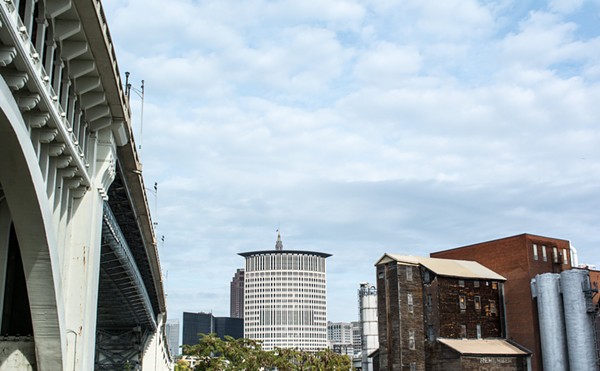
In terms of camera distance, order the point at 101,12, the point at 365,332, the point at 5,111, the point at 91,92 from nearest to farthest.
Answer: the point at 5,111, the point at 101,12, the point at 91,92, the point at 365,332

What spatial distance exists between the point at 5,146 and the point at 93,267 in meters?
7.87

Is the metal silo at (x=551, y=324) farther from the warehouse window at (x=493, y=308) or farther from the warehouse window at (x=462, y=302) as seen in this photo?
the warehouse window at (x=462, y=302)

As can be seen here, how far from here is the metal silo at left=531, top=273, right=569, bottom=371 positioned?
2975 inches

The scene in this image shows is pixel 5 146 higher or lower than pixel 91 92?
lower

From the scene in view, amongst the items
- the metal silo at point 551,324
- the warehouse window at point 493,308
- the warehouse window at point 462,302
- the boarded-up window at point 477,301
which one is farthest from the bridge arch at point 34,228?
the warehouse window at point 493,308

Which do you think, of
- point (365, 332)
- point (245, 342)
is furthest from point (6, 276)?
point (365, 332)

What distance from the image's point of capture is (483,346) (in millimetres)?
76688

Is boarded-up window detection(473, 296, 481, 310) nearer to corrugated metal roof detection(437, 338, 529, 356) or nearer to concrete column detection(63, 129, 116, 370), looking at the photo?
corrugated metal roof detection(437, 338, 529, 356)

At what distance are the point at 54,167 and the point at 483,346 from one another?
67.7m

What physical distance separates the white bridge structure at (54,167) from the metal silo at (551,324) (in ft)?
205

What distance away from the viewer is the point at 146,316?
61812 millimetres

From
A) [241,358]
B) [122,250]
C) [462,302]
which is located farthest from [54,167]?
[462,302]

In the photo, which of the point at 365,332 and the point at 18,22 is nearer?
the point at 18,22

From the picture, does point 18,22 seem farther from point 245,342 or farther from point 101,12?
point 245,342
